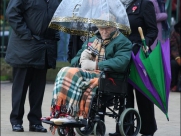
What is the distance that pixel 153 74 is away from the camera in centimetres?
758

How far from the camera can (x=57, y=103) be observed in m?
7.10

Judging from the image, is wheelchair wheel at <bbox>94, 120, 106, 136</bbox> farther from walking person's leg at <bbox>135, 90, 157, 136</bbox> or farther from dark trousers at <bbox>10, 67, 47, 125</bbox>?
dark trousers at <bbox>10, 67, 47, 125</bbox>

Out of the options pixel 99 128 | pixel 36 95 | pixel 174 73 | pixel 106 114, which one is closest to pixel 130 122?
pixel 106 114

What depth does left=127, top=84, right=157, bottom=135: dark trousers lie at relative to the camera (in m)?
8.00

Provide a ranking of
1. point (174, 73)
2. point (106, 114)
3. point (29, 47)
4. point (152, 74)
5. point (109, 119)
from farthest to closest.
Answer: point (174, 73) → point (109, 119) → point (29, 47) → point (152, 74) → point (106, 114)

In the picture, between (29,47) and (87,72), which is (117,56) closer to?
(87,72)

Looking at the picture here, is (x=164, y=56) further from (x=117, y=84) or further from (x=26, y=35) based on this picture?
(x=26, y=35)

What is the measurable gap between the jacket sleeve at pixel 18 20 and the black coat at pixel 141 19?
1231mm

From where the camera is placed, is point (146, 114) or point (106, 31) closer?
point (106, 31)

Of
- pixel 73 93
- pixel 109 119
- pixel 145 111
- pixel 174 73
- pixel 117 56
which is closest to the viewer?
pixel 73 93

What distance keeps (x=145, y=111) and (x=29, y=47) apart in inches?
62.7

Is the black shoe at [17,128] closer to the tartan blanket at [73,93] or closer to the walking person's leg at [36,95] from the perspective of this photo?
the walking person's leg at [36,95]

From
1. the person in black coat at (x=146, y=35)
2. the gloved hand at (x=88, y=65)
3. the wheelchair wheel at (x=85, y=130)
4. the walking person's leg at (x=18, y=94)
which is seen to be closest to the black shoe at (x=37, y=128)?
the walking person's leg at (x=18, y=94)

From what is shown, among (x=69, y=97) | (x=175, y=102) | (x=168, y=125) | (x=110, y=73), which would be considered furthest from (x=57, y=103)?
(x=175, y=102)
